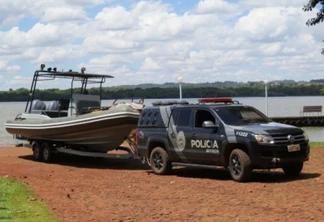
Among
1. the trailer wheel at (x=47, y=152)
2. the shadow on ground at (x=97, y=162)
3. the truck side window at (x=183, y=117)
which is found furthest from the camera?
the trailer wheel at (x=47, y=152)

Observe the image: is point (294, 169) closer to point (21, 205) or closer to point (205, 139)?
point (205, 139)

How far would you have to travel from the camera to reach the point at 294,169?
530 inches

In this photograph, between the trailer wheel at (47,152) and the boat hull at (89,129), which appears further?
the trailer wheel at (47,152)

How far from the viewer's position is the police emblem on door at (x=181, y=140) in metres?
14.4

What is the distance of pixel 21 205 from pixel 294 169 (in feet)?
20.2

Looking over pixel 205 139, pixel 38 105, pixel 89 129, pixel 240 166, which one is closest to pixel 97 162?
pixel 89 129

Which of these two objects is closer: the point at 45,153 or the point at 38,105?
the point at 45,153

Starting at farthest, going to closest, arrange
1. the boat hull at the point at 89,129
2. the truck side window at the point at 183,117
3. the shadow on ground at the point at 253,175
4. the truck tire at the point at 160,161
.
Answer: the boat hull at the point at 89,129, the truck tire at the point at 160,161, the truck side window at the point at 183,117, the shadow on ground at the point at 253,175

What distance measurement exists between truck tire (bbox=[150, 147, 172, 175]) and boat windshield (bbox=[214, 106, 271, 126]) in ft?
6.28

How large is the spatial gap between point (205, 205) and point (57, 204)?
2.57m

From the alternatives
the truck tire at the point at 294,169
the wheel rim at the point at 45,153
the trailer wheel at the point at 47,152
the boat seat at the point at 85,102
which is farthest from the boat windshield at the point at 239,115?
the wheel rim at the point at 45,153

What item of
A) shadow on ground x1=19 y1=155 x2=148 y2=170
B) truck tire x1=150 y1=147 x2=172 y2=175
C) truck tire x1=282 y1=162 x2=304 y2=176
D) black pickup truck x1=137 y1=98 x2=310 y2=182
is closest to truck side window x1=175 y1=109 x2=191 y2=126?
black pickup truck x1=137 y1=98 x2=310 y2=182

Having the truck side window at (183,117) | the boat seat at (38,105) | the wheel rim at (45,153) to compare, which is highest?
the boat seat at (38,105)

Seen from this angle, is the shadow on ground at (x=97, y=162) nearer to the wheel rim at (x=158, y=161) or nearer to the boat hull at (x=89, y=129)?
the boat hull at (x=89, y=129)
